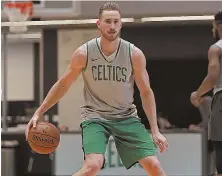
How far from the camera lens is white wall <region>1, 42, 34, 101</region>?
1620 centimetres

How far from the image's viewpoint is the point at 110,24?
3924 mm

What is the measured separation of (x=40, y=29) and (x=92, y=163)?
6.91m

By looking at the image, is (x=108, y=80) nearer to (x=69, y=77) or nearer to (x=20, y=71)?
(x=69, y=77)

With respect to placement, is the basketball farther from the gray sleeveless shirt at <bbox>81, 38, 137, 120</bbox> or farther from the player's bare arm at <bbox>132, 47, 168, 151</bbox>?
the player's bare arm at <bbox>132, 47, 168, 151</bbox>

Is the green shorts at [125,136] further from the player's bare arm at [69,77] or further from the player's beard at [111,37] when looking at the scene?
the player's beard at [111,37]

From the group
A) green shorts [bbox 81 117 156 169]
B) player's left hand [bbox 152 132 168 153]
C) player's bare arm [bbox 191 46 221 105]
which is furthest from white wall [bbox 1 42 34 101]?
player's left hand [bbox 152 132 168 153]

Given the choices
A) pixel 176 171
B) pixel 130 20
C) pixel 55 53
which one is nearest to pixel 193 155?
pixel 176 171

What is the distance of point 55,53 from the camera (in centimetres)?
1042

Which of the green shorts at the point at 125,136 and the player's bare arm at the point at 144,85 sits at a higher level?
the player's bare arm at the point at 144,85

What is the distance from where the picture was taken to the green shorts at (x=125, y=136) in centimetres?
385

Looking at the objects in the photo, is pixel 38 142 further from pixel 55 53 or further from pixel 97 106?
pixel 55 53

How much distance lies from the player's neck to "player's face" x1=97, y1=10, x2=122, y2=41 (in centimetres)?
4

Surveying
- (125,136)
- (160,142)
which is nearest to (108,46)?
(125,136)

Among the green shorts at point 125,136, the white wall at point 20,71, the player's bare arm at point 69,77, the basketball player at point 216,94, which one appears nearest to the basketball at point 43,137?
the player's bare arm at point 69,77
